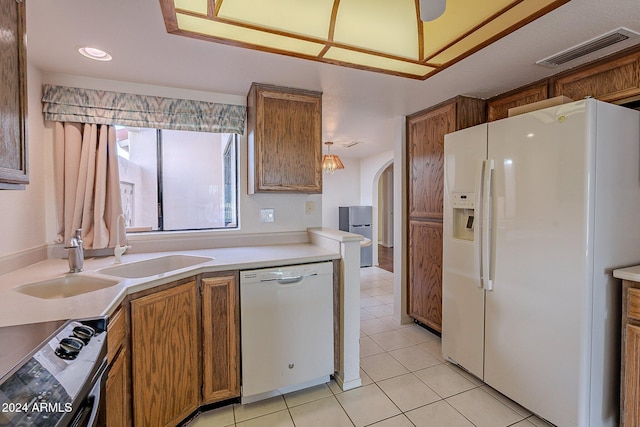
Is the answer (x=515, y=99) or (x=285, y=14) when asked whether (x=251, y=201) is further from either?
(x=515, y=99)

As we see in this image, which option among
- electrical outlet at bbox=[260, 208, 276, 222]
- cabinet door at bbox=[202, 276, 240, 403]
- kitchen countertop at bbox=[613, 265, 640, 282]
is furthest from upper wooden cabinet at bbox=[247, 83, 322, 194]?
kitchen countertop at bbox=[613, 265, 640, 282]

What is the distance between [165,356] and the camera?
1.55 m

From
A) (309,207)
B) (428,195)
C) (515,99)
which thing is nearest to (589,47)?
(515,99)

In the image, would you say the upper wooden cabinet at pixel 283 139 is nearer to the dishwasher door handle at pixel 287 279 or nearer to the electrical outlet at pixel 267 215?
the electrical outlet at pixel 267 215

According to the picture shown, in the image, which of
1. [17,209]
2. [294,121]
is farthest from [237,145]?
[17,209]

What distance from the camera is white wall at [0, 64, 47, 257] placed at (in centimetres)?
162

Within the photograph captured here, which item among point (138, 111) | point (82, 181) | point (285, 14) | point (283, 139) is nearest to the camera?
point (285, 14)

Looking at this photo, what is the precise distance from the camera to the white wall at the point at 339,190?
19.7 feet

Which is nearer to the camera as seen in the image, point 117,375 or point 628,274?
point 117,375

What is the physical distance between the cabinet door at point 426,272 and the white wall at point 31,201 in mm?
2961

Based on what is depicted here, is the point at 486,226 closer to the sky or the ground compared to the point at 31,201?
closer to the ground

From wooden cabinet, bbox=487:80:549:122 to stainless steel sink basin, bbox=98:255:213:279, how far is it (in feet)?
8.52

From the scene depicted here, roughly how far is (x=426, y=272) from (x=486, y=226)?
1039mm

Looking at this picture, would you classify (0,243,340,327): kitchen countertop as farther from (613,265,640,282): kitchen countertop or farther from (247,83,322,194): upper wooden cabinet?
(613,265,640,282): kitchen countertop
